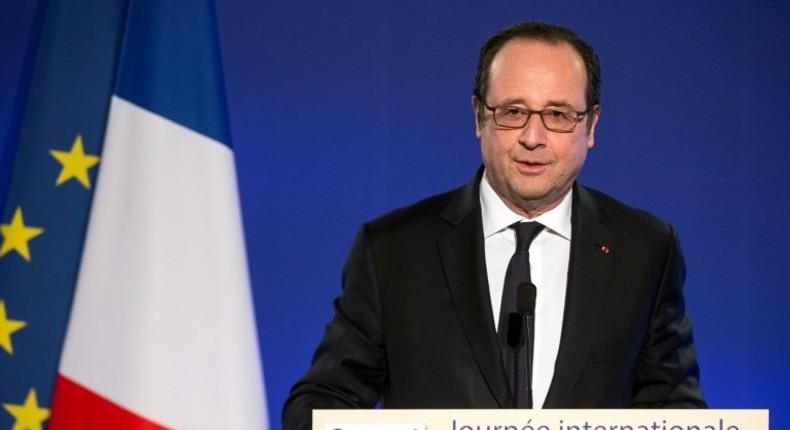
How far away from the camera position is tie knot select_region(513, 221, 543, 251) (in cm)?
193

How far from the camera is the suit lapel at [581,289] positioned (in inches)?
72.4

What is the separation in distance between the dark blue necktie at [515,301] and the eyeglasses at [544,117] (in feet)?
0.59

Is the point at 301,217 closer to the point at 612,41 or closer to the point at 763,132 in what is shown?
the point at 612,41

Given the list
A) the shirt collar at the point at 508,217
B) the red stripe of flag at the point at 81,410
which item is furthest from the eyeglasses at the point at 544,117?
the red stripe of flag at the point at 81,410

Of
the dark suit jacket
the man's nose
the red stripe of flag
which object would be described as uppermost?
the man's nose

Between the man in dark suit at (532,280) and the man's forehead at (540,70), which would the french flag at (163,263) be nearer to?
the man in dark suit at (532,280)

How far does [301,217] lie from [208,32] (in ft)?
3.94

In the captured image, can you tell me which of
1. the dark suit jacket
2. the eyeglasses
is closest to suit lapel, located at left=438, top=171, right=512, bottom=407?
the dark suit jacket

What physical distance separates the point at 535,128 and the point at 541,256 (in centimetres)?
24

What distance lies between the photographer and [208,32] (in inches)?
75.5

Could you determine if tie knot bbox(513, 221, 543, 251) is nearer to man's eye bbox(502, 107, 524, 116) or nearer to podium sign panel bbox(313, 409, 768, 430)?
man's eye bbox(502, 107, 524, 116)

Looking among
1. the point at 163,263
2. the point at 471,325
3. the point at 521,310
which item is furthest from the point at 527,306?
the point at 163,263

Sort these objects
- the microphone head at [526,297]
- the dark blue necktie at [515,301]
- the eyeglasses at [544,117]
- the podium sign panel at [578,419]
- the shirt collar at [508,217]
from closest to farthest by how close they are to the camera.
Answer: the podium sign panel at [578,419]
the microphone head at [526,297]
the dark blue necktie at [515,301]
the eyeglasses at [544,117]
the shirt collar at [508,217]

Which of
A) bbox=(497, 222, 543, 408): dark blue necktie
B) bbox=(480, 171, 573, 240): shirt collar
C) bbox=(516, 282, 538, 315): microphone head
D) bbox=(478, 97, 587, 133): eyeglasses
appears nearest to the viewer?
bbox=(516, 282, 538, 315): microphone head
